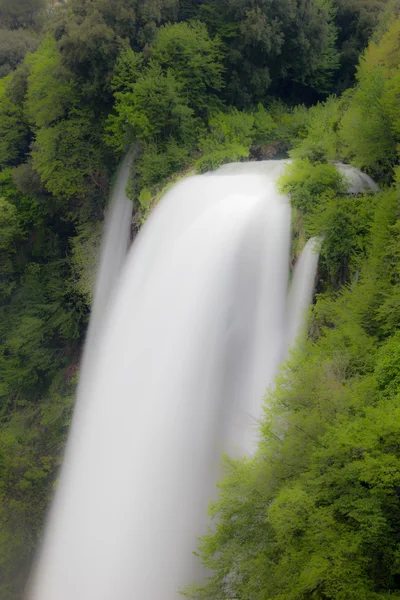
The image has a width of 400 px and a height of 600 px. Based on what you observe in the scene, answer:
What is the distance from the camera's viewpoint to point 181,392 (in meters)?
11.4

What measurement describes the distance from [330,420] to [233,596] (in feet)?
8.75

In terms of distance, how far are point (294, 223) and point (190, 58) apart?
428 inches

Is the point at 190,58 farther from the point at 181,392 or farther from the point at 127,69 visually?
the point at 181,392

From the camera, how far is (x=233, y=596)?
291 inches

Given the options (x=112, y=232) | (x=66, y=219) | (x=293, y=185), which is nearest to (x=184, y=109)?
(x=112, y=232)

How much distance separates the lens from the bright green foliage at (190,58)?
763 inches

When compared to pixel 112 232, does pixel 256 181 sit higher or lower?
higher

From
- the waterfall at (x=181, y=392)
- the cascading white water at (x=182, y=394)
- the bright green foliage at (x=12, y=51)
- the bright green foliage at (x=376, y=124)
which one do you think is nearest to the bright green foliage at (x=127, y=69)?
the waterfall at (x=181, y=392)

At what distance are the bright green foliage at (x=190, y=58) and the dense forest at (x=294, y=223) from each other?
2.7 inches

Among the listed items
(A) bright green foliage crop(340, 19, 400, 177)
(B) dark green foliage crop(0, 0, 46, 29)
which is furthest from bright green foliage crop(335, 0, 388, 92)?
(B) dark green foliage crop(0, 0, 46, 29)

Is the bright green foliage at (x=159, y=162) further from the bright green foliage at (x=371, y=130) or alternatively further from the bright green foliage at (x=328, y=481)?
the bright green foliage at (x=328, y=481)

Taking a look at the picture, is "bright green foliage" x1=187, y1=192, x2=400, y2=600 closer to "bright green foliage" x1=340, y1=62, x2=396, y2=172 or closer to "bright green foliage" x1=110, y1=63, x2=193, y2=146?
"bright green foliage" x1=340, y1=62, x2=396, y2=172

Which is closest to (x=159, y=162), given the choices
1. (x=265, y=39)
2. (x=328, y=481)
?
(x=265, y=39)

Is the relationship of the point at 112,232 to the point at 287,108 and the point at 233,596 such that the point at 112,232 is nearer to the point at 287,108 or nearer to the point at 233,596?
the point at 287,108
